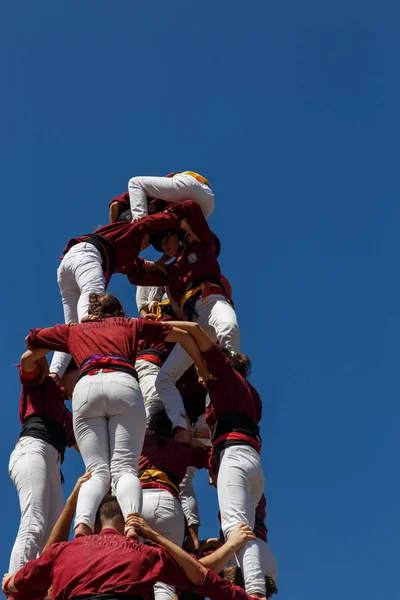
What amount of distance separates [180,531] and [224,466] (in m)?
1.03

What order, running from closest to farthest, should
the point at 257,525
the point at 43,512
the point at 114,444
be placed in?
1. the point at 114,444
2. the point at 43,512
3. the point at 257,525

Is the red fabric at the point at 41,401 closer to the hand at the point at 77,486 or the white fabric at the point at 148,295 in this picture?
the hand at the point at 77,486

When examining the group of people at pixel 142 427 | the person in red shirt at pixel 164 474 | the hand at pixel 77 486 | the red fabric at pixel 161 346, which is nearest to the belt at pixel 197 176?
the group of people at pixel 142 427

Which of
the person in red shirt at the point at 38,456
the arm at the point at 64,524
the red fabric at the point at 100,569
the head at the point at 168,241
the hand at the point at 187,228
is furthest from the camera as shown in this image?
the hand at the point at 187,228

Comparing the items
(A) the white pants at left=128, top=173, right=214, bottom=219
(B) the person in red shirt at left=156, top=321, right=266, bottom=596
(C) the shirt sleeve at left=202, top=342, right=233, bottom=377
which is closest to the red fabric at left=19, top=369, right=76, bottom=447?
(B) the person in red shirt at left=156, top=321, right=266, bottom=596

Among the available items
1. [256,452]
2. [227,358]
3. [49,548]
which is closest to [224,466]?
[256,452]

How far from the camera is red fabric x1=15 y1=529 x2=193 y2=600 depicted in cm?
673

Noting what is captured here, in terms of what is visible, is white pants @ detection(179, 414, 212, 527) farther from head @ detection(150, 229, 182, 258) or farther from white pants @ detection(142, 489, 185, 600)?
head @ detection(150, 229, 182, 258)

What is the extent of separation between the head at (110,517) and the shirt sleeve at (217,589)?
74cm

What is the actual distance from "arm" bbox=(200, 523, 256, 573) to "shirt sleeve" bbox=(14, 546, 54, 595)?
1.12m

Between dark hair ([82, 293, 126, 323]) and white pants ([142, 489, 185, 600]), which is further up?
dark hair ([82, 293, 126, 323])

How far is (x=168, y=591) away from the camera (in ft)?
33.1

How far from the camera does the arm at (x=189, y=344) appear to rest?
9.87m

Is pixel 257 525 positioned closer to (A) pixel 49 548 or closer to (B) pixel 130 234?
(B) pixel 130 234
